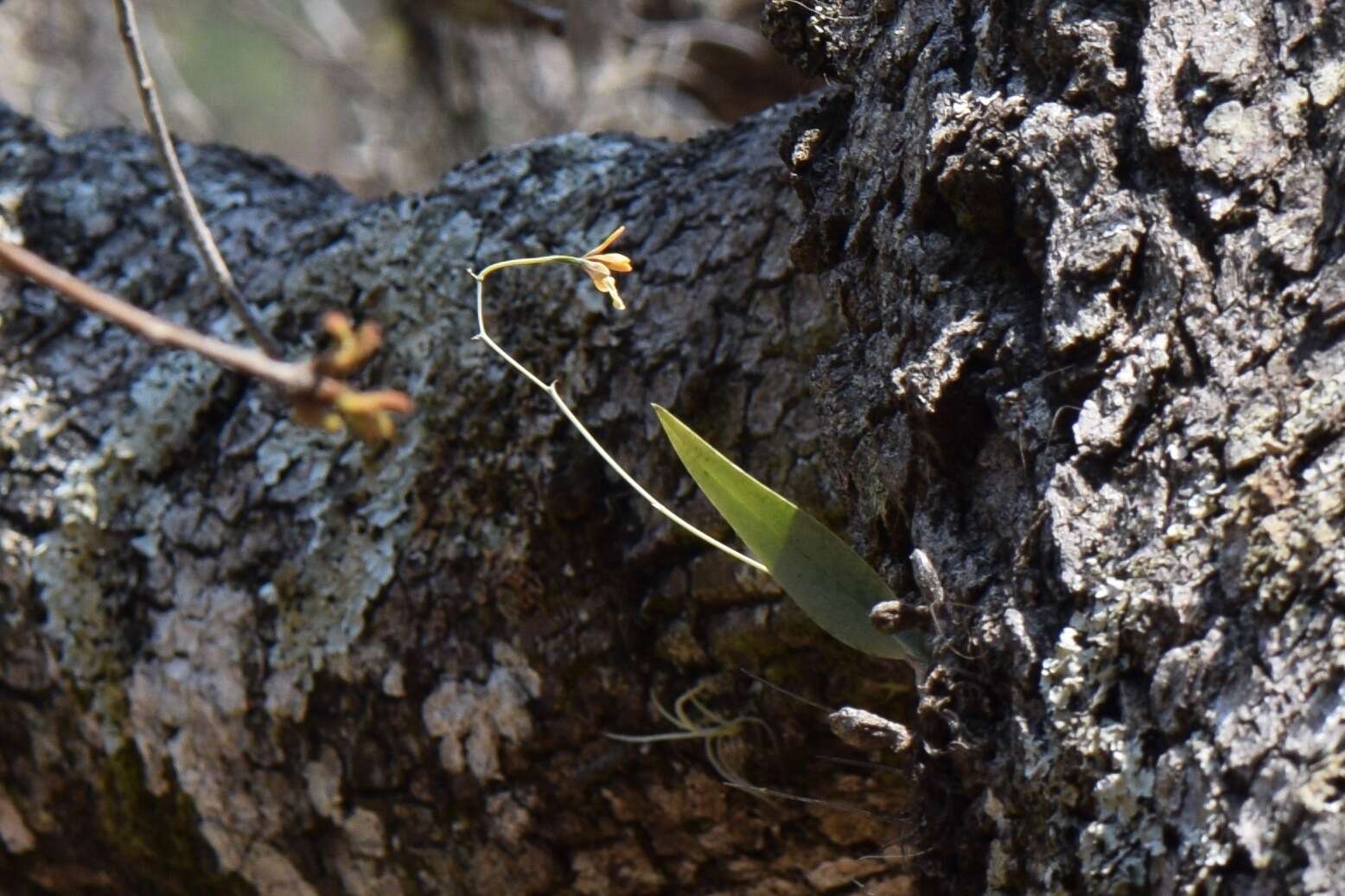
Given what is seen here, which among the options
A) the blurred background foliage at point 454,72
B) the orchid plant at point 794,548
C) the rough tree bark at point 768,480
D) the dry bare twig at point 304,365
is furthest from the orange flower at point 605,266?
the blurred background foliage at point 454,72

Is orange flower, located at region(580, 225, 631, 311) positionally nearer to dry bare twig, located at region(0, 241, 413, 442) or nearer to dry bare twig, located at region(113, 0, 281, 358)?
dry bare twig, located at region(113, 0, 281, 358)

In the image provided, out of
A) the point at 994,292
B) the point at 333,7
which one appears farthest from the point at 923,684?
the point at 333,7

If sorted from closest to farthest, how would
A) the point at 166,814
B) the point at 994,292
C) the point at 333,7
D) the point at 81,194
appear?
the point at 994,292
the point at 166,814
the point at 81,194
the point at 333,7

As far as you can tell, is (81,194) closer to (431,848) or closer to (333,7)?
(431,848)

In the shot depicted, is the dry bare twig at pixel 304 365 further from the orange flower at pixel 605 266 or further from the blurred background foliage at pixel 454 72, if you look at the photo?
the blurred background foliage at pixel 454 72

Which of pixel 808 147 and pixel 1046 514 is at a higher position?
pixel 808 147

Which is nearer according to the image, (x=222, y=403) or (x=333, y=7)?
(x=222, y=403)
